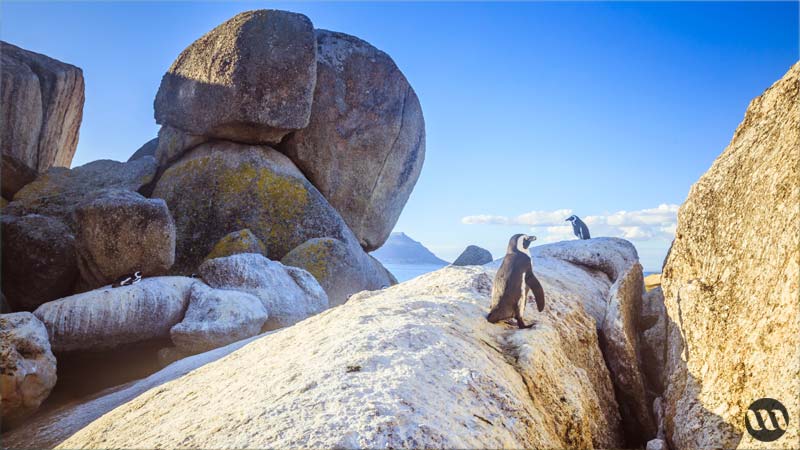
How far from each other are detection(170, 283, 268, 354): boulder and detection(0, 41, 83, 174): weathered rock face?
8.08 metres

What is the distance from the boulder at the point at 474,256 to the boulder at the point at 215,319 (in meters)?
14.0

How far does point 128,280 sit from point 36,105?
827cm

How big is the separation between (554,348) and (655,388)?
181 cm

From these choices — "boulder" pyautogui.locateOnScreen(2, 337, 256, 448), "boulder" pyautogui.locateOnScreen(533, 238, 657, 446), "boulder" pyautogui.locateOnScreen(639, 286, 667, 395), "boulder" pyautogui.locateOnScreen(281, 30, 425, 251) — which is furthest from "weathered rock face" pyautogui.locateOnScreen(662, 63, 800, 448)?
"boulder" pyautogui.locateOnScreen(281, 30, 425, 251)

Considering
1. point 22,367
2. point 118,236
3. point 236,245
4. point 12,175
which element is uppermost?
point 12,175

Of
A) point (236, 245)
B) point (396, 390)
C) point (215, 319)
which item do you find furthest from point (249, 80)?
point (396, 390)

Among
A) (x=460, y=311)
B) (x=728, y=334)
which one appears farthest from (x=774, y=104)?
(x=460, y=311)

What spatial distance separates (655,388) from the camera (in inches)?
219

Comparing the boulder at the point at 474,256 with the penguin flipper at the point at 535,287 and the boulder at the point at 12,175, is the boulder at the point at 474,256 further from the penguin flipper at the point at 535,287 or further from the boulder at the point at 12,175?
the penguin flipper at the point at 535,287

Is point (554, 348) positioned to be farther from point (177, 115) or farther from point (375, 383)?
point (177, 115)

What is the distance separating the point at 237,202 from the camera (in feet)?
50.0

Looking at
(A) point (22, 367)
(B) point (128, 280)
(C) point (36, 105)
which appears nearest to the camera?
(A) point (22, 367)

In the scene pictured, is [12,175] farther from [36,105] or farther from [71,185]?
[36,105]

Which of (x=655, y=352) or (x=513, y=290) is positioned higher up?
(x=513, y=290)
